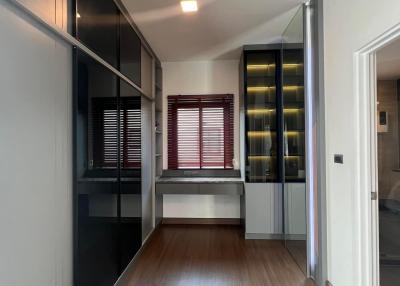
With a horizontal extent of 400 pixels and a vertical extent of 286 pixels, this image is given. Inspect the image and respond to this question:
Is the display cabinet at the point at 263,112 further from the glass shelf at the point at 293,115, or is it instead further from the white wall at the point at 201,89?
the white wall at the point at 201,89

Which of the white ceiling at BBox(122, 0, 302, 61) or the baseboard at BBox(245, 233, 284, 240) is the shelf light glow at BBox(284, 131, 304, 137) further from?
the baseboard at BBox(245, 233, 284, 240)

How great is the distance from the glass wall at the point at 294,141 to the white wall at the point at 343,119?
0.44 metres

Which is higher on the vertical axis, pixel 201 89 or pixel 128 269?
pixel 201 89

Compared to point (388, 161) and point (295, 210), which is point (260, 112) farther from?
point (388, 161)

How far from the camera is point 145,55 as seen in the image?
370cm

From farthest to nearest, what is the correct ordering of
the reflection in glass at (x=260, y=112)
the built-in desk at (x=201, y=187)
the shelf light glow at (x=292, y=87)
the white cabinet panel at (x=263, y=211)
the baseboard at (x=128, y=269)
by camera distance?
1. the built-in desk at (x=201, y=187)
2. the reflection in glass at (x=260, y=112)
3. the white cabinet panel at (x=263, y=211)
4. the shelf light glow at (x=292, y=87)
5. the baseboard at (x=128, y=269)

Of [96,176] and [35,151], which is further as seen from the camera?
[96,176]

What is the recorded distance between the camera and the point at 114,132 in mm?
2410

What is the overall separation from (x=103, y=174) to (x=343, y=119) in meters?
2.04

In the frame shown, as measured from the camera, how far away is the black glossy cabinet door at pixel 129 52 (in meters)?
2.70

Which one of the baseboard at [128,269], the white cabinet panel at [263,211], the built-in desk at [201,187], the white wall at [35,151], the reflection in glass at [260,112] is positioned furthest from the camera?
the built-in desk at [201,187]

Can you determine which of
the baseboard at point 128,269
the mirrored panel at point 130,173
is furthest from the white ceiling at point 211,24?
the baseboard at point 128,269

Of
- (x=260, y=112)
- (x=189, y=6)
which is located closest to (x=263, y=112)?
(x=260, y=112)

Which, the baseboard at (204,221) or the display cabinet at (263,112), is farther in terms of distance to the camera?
the baseboard at (204,221)
